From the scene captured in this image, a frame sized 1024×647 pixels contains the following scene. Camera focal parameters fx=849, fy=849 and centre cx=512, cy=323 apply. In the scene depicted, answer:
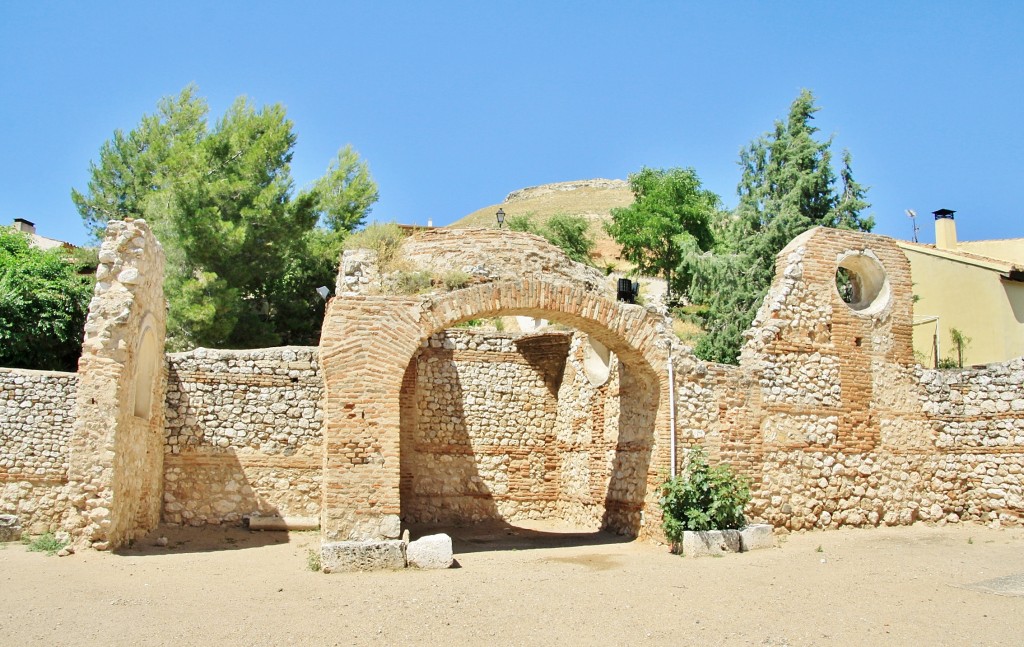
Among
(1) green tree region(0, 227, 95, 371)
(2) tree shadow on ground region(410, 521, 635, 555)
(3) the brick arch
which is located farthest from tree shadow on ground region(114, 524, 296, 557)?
(1) green tree region(0, 227, 95, 371)

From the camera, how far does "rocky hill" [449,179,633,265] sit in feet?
206

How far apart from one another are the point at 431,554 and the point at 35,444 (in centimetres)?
652

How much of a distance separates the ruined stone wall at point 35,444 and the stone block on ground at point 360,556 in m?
4.97

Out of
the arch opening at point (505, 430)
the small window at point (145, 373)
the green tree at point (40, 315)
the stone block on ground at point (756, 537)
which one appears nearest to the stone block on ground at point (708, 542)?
the stone block on ground at point (756, 537)

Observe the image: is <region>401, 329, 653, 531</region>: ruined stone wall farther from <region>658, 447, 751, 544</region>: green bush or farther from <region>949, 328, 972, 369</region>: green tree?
<region>949, 328, 972, 369</region>: green tree

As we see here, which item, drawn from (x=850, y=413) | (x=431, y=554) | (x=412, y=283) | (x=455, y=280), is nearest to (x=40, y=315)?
(x=412, y=283)

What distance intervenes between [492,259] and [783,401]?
4.82 metres

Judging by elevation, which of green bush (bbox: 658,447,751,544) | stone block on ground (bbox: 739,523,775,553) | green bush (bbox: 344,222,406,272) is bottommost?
stone block on ground (bbox: 739,523,775,553)

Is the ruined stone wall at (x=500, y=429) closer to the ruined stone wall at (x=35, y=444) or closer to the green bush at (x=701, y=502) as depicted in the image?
the green bush at (x=701, y=502)

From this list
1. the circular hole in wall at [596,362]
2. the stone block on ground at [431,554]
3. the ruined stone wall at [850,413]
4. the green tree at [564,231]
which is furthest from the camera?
the green tree at [564,231]

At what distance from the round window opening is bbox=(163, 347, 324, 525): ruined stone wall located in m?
8.86

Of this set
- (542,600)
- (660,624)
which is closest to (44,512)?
(542,600)

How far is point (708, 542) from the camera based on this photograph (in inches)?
437

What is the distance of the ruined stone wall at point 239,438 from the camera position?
1341 centimetres
